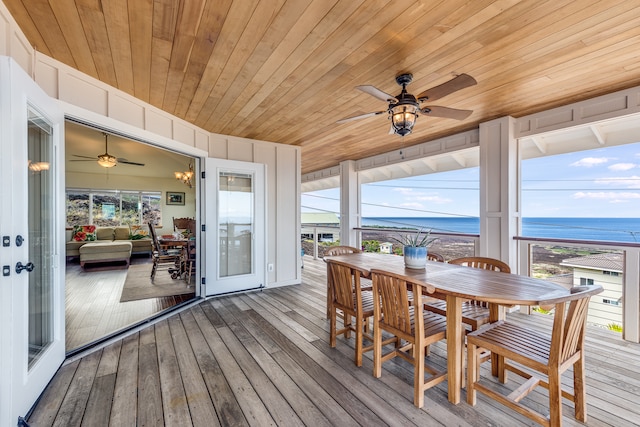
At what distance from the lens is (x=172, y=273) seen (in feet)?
18.7

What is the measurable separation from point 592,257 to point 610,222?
78.8 ft

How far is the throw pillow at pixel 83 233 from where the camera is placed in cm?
764

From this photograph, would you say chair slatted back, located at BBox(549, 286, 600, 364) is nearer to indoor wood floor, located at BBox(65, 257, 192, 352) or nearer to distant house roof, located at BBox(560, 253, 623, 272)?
distant house roof, located at BBox(560, 253, 623, 272)

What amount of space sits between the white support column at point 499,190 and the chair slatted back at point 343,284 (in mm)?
2468

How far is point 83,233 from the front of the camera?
303 inches

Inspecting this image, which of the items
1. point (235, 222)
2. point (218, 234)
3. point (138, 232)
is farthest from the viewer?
point (138, 232)

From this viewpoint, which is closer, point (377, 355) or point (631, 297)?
point (377, 355)

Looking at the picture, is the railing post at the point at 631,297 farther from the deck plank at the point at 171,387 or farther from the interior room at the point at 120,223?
the interior room at the point at 120,223

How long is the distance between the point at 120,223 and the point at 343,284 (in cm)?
989

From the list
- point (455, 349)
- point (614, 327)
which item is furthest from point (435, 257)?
point (614, 327)

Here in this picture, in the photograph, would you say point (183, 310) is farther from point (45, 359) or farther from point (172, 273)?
point (172, 273)

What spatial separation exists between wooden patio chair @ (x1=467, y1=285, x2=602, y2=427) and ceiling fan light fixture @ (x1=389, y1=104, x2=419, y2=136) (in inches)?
65.5

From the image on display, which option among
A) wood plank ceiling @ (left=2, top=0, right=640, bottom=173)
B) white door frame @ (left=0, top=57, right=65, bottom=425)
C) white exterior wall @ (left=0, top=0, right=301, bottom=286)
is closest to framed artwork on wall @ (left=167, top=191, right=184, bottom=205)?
white exterior wall @ (left=0, top=0, right=301, bottom=286)

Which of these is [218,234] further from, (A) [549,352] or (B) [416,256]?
(A) [549,352]
